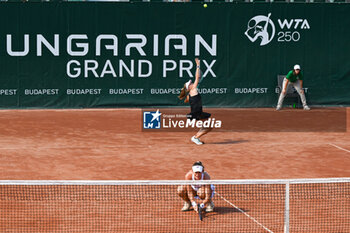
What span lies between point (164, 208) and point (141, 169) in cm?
319

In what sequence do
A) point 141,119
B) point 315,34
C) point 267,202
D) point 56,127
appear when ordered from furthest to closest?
point 315,34 < point 141,119 < point 56,127 < point 267,202

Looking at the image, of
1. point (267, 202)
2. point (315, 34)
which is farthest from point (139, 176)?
point (315, 34)

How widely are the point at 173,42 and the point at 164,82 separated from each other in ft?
5.43

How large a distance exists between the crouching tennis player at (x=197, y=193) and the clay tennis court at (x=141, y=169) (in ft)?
0.69

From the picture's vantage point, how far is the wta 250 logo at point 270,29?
24.3 metres

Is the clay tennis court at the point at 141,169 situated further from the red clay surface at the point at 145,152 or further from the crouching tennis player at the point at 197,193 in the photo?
the crouching tennis player at the point at 197,193

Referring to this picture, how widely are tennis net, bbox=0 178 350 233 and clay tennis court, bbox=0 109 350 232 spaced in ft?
0.06

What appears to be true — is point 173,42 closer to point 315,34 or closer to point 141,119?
point 141,119

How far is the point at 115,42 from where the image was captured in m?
23.5

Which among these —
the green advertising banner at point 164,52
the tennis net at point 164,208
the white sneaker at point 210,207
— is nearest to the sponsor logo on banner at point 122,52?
the green advertising banner at point 164,52

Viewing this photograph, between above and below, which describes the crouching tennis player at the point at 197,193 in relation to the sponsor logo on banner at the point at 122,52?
below

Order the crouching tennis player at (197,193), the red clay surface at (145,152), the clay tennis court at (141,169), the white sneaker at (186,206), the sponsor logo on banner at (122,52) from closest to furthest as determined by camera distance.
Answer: the clay tennis court at (141,169), the crouching tennis player at (197,193), the white sneaker at (186,206), the red clay surface at (145,152), the sponsor logo on banner at (122,52)

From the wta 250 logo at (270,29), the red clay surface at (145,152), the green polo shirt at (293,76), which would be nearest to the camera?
the red clay surface at (145,152)

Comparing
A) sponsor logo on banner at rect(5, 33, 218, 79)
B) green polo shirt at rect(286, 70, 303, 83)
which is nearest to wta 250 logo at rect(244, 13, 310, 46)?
sponsor logo on banner at rect(5, 33, 218, 79)
